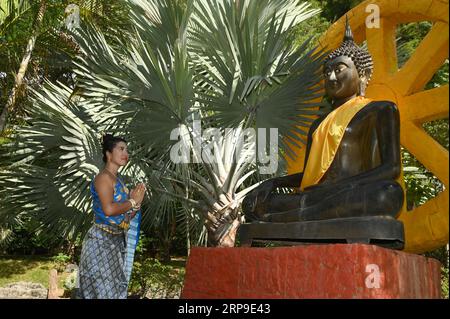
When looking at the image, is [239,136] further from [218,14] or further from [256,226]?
[256,226]

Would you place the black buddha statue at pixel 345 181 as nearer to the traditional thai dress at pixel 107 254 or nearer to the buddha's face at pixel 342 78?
Answer: the buddha's face at pixel 342 78

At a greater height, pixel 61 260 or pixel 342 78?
pixel 342 78

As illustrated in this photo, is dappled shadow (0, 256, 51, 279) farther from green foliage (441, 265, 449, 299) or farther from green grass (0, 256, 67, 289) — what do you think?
green foliage (441, 265, 449, 299)

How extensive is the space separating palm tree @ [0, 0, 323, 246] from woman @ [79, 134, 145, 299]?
2.23 m

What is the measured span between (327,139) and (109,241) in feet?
5.50

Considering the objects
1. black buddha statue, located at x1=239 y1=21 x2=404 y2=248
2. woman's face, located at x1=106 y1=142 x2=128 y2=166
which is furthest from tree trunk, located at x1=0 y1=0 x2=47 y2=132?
black buddha statue, located at x1=239 y1=21 x2=404 y2=248

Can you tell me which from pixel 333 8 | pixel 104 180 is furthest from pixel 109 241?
pixel 333 8

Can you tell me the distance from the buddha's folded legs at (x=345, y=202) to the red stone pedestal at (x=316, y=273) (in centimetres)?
31

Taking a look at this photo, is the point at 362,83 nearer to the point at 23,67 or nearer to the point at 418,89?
the point at 418,89

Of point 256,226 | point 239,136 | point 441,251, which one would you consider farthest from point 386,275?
point 441,251

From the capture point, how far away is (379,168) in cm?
374

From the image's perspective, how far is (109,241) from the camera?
380cm

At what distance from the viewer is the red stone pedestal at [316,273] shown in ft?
10.4
